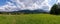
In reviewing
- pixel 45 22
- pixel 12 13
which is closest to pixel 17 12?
pixel 12 13

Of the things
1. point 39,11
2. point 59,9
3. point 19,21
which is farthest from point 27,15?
point 59,9

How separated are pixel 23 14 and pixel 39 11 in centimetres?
57

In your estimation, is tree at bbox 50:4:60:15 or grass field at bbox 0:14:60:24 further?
tree at bbox 50:4:60:15

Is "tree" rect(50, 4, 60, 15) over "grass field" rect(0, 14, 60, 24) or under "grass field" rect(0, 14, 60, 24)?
over

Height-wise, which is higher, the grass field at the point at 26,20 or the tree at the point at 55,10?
the tree at the point at 55,10

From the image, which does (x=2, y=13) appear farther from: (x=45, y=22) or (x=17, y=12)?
(x=45, y=22)

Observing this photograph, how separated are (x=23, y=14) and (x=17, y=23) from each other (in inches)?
37.9

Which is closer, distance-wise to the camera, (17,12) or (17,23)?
(17,23)

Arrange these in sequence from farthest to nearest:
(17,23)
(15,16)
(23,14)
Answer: (23,14) < (15,16) < (17,23)

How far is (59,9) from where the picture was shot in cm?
505

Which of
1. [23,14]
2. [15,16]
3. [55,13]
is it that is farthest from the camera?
[55,13]

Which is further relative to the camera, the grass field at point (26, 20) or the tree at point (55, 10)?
the tree at point (55, 10)

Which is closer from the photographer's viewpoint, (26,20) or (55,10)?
(26,20)

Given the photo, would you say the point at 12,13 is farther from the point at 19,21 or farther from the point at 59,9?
the point at 59,9
